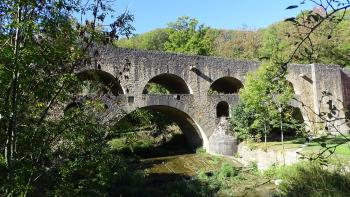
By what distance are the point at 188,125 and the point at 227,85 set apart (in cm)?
538

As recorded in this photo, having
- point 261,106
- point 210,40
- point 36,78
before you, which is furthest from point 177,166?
point 210,40

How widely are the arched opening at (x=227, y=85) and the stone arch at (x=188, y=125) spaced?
3.46m

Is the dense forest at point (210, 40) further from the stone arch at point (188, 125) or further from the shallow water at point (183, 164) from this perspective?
the shallow water at point (183, 164)

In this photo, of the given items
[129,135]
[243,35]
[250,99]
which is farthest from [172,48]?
[129,135]

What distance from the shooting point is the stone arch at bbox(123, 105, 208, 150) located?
74.1ft

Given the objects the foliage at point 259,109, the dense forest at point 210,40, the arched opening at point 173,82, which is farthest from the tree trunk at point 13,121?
the dense forest at point 210,40

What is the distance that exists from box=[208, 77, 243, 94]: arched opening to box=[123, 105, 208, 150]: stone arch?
136 inches

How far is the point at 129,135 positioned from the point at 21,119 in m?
1.91

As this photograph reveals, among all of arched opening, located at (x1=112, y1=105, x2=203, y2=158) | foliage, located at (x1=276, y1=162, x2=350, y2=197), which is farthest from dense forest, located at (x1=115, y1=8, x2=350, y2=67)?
foliage, located at (x1=276, y1=162, x2=350, y2=197)

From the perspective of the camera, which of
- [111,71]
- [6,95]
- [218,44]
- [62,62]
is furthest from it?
[218,44]

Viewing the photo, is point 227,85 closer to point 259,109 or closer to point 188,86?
point 188,86

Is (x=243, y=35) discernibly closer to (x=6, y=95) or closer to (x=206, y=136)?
(x=206, y=136)

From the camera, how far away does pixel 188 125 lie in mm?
24406

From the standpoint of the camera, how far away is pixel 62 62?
5855 mm
